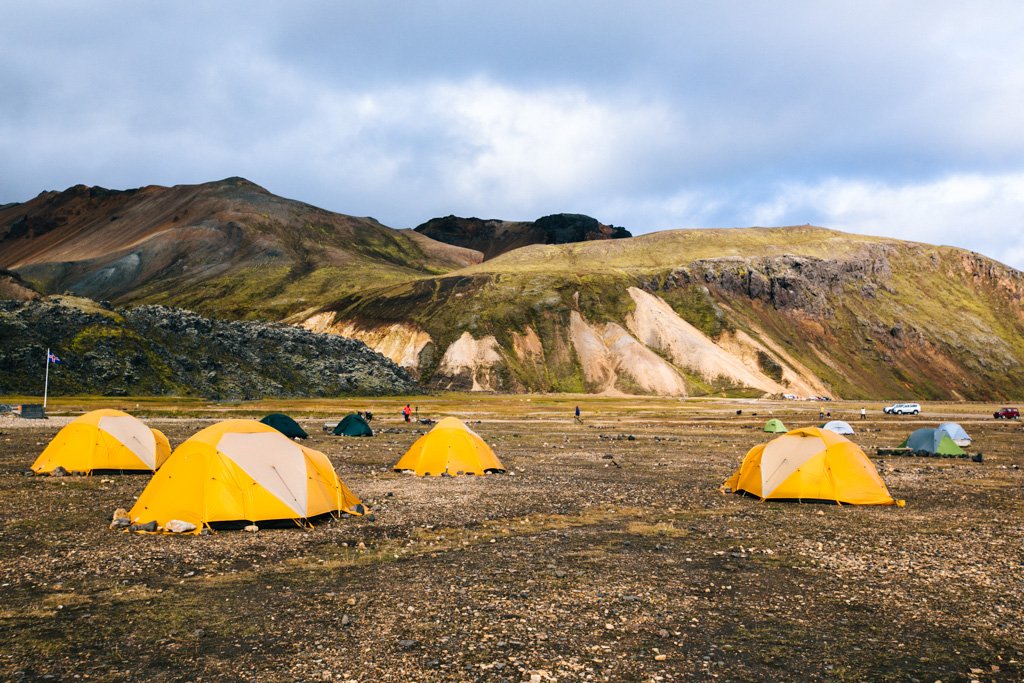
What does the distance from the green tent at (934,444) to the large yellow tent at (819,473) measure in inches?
686

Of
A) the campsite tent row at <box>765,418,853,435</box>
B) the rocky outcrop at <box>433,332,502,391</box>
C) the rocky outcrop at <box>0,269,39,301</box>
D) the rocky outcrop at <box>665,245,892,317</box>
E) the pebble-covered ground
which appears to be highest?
the rocky outcrop at <box>665,245,892,317</box>

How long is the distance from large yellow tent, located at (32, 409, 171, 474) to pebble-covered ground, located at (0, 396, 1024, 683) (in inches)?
52.6

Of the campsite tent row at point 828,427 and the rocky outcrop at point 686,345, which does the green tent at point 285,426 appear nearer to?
the campsite tent row at point 828,427

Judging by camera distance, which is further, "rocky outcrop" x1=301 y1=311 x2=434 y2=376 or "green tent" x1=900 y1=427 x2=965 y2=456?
"rocky outcrop" x1=301 y1=311 x2=434 y2=376

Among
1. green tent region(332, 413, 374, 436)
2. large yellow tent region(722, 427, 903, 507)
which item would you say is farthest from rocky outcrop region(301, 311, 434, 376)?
large yellow tent region(722, 427, 903, 507)

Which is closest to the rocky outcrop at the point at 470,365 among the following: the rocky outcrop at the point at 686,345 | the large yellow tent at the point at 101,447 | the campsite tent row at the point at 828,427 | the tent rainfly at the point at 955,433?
the rocky outcrop at the point at 686,345

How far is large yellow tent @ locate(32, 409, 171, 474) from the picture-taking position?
24.3m

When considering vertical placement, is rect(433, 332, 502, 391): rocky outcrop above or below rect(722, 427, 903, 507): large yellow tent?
above

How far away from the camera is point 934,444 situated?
35625mm

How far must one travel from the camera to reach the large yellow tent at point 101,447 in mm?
24297

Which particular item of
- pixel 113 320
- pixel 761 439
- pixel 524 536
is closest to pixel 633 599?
pixel 524 536

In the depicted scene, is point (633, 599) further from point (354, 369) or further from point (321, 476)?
point (354, 369)

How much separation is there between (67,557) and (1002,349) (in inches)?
7054

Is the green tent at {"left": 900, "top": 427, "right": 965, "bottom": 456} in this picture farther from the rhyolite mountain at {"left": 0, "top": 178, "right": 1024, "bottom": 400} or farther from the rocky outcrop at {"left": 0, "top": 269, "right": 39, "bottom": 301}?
the rocky outcrop at {"left": 0, "top": 269, "right": 39, "bottom": 301}
